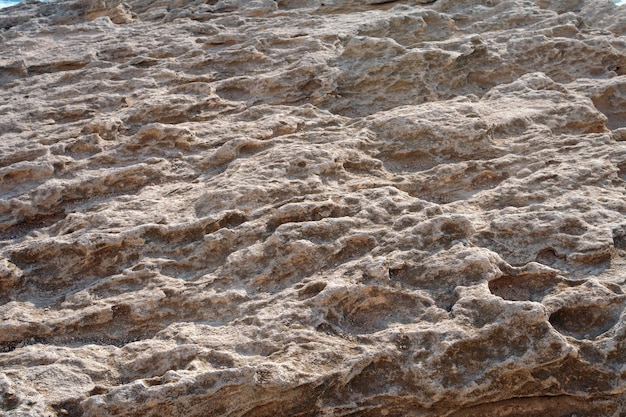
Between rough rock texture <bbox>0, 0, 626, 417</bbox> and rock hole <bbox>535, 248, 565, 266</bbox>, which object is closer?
rough rock texture <bbox>0, 0, 626, 417</bbox>

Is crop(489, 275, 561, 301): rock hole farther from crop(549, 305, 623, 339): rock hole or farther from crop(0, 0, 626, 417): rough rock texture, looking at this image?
crop(549, 305, 623, 339): rock hole

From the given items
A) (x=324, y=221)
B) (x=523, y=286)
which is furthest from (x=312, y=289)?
(x=523, y=286)

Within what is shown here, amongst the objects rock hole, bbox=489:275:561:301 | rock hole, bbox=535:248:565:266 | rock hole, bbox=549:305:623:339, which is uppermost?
rock hole, bbox=535:248:565:266

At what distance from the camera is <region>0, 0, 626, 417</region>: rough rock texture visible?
3.34 m

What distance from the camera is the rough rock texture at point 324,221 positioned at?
131 inches

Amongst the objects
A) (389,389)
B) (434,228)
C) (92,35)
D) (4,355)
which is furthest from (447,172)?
(92,35)

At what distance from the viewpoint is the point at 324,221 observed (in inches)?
167

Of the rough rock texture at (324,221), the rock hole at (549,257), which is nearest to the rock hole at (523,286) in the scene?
the rough rock texture at (324,221)

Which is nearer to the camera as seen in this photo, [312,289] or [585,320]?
[585,320]

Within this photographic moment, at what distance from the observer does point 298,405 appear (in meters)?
3.31

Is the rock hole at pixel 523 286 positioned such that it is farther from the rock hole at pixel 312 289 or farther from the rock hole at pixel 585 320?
the rock hole at pixel 312 289

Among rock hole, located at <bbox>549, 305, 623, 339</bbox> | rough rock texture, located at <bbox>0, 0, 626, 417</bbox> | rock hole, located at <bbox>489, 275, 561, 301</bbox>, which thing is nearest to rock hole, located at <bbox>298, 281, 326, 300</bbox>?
rough rock texture, located at <bbox>0, 0, 626, 417</bbox>

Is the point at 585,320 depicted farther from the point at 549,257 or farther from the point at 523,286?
the point at 549,257

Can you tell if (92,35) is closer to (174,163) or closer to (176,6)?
(176,6)
